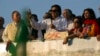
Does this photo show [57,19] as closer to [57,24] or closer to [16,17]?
[57,24]

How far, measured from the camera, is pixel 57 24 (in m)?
8.86

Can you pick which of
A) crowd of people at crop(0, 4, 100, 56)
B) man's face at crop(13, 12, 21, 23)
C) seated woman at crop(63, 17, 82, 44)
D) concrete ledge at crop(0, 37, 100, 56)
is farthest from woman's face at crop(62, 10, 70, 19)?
man's face at crop(13, 12, 21, 23)

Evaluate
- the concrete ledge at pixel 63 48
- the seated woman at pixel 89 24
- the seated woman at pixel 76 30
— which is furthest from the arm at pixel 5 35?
the seated woman at pixel 89 24

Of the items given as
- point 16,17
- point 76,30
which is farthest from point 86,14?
point 16,17

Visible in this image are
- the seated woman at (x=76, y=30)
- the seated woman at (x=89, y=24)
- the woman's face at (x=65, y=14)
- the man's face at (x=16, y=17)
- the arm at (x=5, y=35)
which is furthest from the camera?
the arm at (x=5, y=35)

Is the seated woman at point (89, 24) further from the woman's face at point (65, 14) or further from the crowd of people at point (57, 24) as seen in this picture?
the woman's face at point (65, 14)

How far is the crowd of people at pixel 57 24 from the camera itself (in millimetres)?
8070

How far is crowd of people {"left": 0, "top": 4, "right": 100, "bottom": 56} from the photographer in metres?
8.07

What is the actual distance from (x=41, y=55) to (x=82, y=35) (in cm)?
126

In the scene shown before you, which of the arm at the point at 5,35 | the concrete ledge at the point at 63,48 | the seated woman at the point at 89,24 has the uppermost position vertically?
the seated woman at the point at 89,24

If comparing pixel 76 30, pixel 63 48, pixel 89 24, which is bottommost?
pixel 63 48

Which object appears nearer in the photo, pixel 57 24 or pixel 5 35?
pixel 57 24

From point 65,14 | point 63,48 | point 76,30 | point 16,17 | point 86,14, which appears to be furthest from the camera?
point 16,17

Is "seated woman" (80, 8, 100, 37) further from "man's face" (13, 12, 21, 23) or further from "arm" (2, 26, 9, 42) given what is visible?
"arm" (2, 26, 9, 42)
